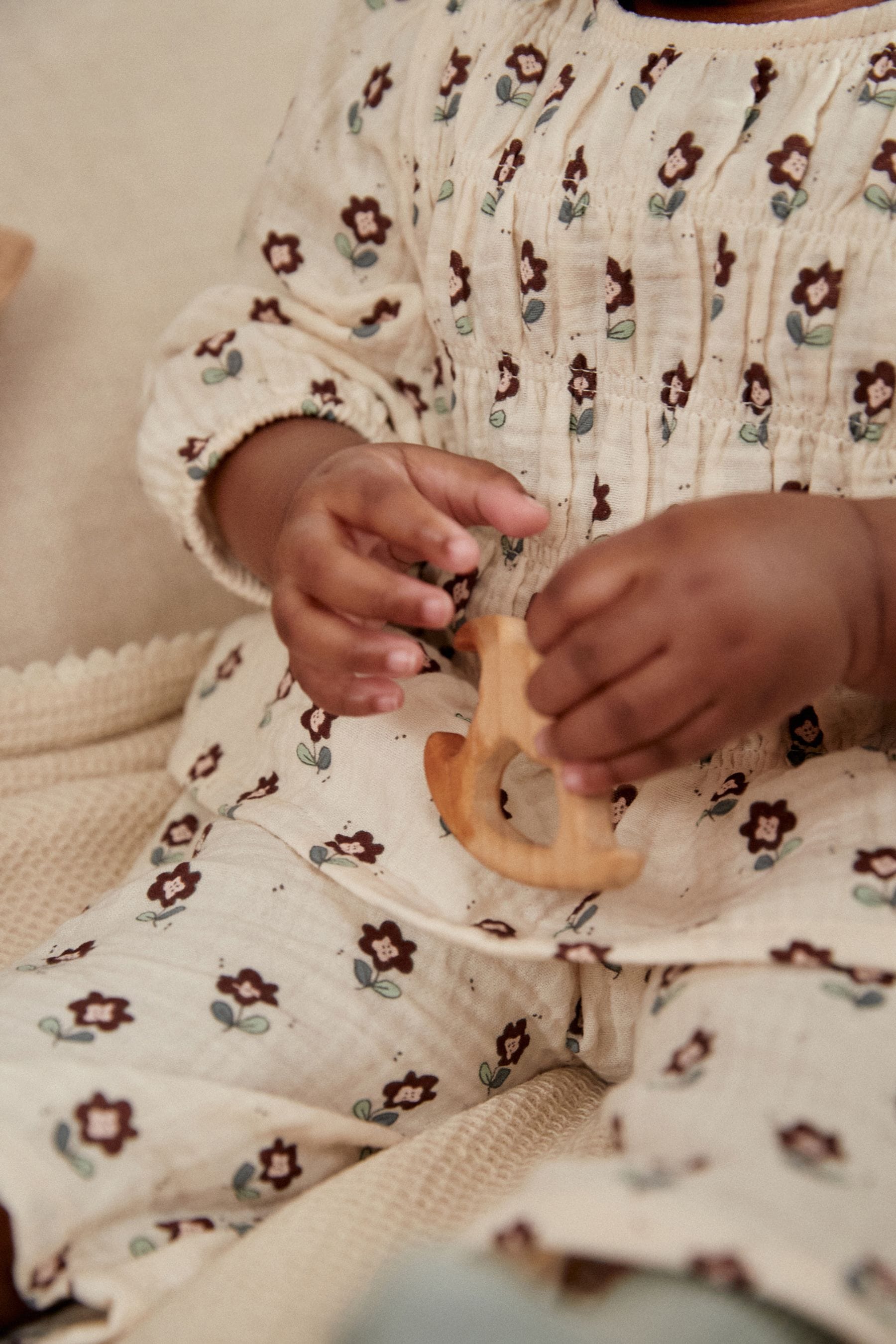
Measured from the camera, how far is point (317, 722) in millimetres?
628

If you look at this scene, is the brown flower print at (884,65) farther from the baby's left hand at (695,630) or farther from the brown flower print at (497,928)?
the brown flower print at (497,928)

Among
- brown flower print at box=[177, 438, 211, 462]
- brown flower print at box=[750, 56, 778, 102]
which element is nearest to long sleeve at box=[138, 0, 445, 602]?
brown flower print at box=[177, 438, 211, 462]

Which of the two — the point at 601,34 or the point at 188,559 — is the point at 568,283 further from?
the point at 188,559

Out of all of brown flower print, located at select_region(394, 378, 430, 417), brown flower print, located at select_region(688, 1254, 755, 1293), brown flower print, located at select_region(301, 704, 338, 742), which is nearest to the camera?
brown flower print, located at select_region(688, 1254, 755, 1293)

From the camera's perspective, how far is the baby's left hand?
0.42 meters

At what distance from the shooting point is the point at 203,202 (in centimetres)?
84

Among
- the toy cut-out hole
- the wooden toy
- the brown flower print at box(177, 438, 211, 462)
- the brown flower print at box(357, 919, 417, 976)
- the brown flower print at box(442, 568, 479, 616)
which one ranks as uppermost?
the wooden toy

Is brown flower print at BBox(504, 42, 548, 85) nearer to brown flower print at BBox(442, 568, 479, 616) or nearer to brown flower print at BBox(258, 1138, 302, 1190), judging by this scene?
brown flower print at BBox(442, 568, 479, 616)

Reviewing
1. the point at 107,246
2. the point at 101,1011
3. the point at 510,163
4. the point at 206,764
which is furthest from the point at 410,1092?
the point at 107,246

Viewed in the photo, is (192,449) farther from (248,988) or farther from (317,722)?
(248,988)

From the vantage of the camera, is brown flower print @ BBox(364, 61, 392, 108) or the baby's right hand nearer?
→ the baby's right hand

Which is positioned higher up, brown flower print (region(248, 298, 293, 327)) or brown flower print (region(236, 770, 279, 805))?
brown flower print (region(248, 298, 293, 327))

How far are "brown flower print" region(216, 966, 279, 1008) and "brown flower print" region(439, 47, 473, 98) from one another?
0.49 metres

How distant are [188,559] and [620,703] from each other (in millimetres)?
488
